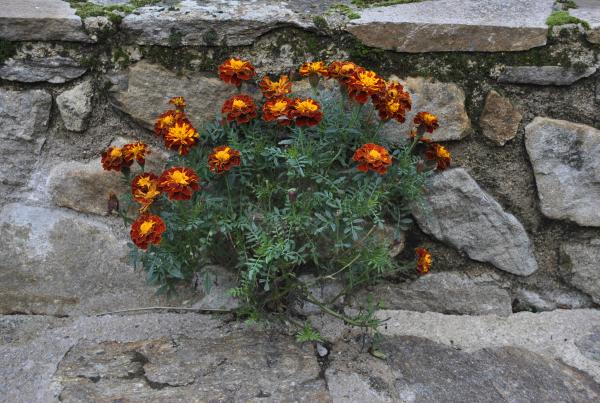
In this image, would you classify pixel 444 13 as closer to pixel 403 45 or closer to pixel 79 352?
pixel 403 45

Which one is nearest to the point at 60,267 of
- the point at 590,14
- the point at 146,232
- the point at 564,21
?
the point at 146,232

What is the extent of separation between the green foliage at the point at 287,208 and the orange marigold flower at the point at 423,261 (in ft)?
0.18

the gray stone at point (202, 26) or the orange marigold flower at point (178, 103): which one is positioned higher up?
the gray stone at point (202, 26)

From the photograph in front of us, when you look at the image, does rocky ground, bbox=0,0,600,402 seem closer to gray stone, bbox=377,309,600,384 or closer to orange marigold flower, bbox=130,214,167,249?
gray stone, bbox=377,309,600,384

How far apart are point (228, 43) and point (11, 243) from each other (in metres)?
0.94

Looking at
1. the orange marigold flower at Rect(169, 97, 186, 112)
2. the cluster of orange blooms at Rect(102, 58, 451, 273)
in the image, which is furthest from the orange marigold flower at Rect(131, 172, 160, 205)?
the orange marigold flower at Rect(169, 97, 186, 112)

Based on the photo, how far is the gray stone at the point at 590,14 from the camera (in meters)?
1.80

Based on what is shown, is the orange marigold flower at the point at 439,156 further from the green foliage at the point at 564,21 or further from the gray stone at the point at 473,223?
the green foliage at the point at 564,21

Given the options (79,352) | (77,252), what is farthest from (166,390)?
(77,252)

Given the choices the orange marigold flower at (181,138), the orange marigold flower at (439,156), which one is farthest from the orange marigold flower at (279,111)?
the orange marigold flower at (439,156)

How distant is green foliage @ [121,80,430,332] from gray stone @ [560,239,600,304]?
556mm

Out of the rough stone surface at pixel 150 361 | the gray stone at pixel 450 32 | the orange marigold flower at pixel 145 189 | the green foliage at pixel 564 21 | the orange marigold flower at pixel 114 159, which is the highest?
the green foliage at pixel 564 21

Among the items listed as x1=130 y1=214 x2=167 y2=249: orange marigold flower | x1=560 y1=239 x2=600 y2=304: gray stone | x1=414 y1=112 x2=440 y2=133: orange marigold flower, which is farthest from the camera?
x1=560 y1=239 x2=600 y2=304: gray stone

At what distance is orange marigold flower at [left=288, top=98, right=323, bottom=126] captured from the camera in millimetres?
1581
